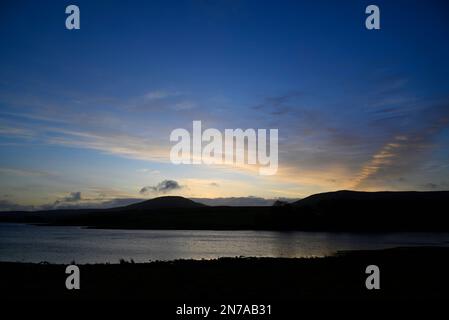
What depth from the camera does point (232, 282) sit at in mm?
19141

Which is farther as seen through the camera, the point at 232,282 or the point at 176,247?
the point at 176,247

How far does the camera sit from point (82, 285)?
57.9 ft

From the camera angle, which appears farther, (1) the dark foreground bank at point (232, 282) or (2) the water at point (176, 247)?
(2) the water at point (176, 247)

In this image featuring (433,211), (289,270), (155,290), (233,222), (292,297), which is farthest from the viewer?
(233,222)

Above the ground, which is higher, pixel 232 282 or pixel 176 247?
pixel 232 282

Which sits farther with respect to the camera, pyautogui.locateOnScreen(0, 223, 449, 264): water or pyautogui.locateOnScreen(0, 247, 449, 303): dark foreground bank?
pyautogui.locateOnScreen(0, 223, 449, 264): water

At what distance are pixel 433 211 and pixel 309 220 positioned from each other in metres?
52.6

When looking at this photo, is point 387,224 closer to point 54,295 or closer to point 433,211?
point 433,211

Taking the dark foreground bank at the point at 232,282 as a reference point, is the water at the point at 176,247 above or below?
below

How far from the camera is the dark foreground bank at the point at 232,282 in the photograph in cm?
1500

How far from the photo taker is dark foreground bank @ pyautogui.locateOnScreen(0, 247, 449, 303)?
1500 cm

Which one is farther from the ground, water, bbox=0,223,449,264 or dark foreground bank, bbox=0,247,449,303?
dark foreground bank, bbox=0,247,449,303
